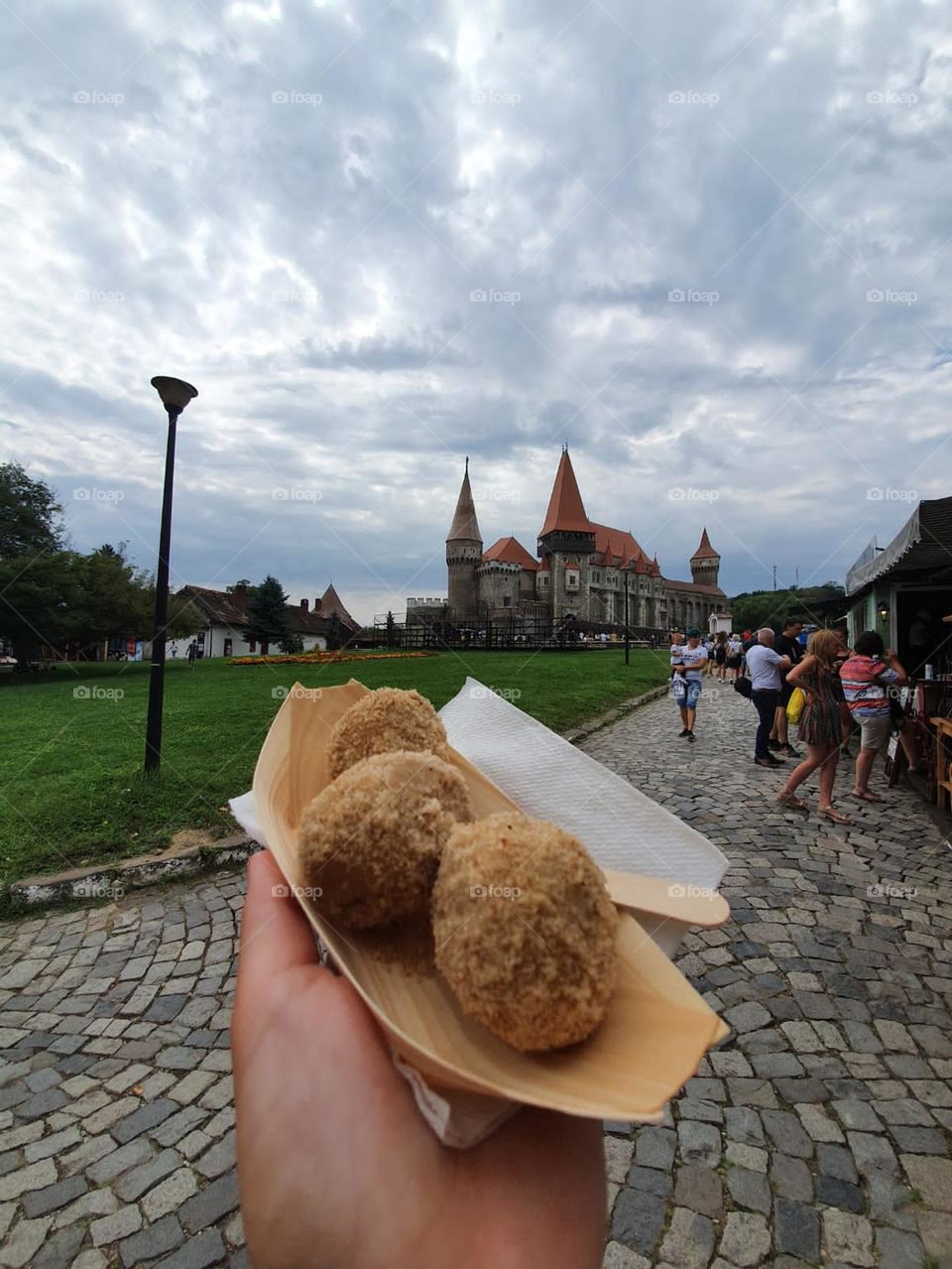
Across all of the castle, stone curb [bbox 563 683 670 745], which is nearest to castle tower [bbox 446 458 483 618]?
the castle

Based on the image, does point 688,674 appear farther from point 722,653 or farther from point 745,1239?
point 722,653

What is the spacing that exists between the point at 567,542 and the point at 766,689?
3166 inches

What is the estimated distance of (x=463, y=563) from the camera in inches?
3588

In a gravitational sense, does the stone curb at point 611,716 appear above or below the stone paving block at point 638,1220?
above

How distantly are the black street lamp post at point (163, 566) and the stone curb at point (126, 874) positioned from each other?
96.2 inches

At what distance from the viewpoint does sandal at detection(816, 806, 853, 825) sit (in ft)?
26.1

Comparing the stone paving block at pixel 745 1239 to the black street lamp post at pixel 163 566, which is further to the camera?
the black street lamp post at pixel 163 566

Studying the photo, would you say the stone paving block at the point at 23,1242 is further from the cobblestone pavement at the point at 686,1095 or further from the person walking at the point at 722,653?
the person walking at the point at 722,653

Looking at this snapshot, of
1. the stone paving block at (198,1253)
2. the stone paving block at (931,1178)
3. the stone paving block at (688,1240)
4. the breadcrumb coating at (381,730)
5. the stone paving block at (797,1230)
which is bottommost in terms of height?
the stone paving block at (198,1253)

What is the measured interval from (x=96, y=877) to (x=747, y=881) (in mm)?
6352

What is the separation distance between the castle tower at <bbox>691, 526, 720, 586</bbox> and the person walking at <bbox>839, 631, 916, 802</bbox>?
384ft

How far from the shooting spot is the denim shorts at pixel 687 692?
13547mm

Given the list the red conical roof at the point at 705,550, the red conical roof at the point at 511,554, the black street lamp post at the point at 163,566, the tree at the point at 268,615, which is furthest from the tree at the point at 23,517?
the red conical roof at the point at 705,550

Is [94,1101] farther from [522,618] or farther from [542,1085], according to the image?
[522,618]
